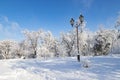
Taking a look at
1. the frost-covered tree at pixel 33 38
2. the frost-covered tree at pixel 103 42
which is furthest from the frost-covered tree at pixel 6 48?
the frost-covered tree at pixel 103 42

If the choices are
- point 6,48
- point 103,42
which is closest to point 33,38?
point 6,48

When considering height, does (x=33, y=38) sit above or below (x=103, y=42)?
above

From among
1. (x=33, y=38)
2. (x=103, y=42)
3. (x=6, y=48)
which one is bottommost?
(x=6, y=48)

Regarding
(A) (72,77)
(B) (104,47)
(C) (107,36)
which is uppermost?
(C) (107,36)

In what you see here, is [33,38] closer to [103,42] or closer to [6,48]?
[6,48]

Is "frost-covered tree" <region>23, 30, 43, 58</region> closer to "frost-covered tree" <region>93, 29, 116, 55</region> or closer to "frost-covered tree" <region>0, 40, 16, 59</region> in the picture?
"frost-covered tree" <region>0, 40, 16, 59</region>

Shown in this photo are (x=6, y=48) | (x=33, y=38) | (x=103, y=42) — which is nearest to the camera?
(x=103, y=42)

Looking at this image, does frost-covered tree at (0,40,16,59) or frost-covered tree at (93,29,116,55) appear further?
frost-covered tree at (0,40,16,59)

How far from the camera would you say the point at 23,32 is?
59.4 metres

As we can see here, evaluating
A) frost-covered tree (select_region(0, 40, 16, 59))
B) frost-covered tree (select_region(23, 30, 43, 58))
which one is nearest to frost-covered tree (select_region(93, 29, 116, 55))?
frost-covered tree (select_region(23, 30, 43, 58))

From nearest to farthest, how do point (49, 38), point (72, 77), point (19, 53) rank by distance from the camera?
point (72, 77)
point (49, 38)
point (19, 53)

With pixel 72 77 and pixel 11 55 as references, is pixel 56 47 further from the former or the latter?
pixel 72 77

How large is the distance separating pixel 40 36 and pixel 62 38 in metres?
7.99

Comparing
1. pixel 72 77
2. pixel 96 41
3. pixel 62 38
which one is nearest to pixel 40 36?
pixel 62 38
